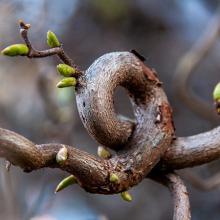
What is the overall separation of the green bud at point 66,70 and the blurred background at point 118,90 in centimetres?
74

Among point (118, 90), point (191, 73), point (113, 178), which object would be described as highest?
point (113, 178)

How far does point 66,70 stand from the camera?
42cm

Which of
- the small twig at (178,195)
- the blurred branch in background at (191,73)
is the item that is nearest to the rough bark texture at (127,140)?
the small twig at (178,195)

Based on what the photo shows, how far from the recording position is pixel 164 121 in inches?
20.7

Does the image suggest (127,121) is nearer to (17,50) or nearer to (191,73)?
(17,50)

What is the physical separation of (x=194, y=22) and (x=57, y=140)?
2.48 feet

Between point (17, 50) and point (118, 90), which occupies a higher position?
point (17, 50)

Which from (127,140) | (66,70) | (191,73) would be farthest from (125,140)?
(191,73)

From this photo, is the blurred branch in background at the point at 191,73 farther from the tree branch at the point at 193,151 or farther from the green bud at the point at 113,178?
the green bud at the point at 113,178

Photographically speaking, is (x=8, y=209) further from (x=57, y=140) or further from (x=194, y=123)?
Answer: (x=194, y=123)

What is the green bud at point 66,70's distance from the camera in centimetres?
41

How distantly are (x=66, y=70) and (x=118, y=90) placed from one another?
1.06m

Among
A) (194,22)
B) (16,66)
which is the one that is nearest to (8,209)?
(16,66)

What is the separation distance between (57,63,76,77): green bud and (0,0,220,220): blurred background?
2.42ft
